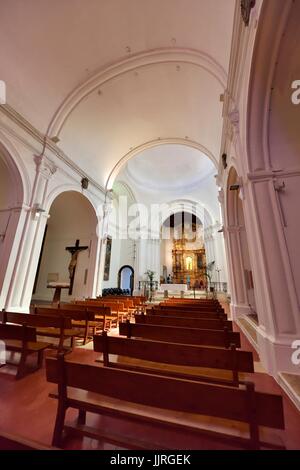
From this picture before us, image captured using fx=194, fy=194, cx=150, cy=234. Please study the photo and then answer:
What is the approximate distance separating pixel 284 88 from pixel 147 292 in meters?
11.7

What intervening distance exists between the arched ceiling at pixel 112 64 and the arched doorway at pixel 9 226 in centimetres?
167

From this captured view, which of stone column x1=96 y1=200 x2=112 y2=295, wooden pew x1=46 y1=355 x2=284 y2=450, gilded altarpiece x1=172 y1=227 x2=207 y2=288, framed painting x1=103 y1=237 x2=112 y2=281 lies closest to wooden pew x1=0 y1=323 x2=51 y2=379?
wooden pew x1=46 y1=355 x2=284 y2=450

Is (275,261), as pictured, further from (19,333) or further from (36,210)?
(36,210)

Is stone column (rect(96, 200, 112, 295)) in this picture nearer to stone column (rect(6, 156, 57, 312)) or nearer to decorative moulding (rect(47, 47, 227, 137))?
stone column (rect(6, 156, 57, 312))

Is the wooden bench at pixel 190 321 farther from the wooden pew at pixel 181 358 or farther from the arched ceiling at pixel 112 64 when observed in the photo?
the arched ceiling at pixel 112 64

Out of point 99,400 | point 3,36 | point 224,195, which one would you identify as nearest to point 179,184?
point 224,195

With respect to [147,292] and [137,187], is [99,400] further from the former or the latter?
[137,187]

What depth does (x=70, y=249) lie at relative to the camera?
28.7 ft

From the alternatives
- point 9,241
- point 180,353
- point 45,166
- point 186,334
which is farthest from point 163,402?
point 45,166

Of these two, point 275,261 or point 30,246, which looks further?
point 30,246

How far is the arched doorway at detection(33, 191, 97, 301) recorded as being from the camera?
8.31 m

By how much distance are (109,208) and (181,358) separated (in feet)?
27.9

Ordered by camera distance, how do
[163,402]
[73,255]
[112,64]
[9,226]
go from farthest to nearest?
[73,255] < [112,64] < [9,226] < [163,402]

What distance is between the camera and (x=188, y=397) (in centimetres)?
107
